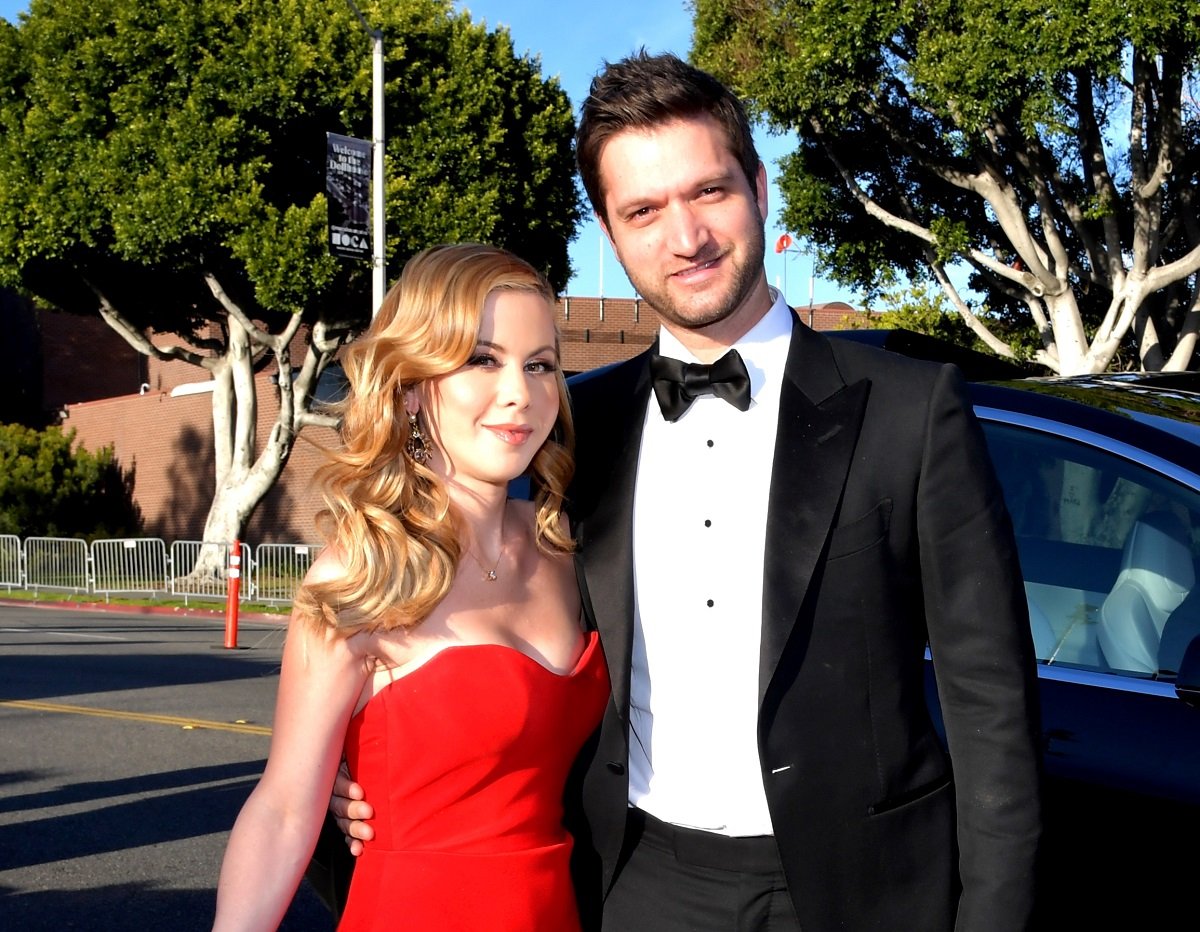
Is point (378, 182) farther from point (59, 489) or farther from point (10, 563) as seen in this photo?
point (59, 489)

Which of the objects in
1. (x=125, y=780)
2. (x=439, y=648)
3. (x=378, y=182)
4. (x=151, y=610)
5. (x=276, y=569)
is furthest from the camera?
(x=151, y=610)

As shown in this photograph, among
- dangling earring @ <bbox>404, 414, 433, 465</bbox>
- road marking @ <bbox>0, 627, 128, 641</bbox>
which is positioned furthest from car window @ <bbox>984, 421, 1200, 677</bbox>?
road marking @ <bbox>0, 627, 128, 641</bbox>

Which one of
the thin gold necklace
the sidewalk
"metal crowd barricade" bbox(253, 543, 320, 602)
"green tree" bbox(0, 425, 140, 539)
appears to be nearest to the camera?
the thin gold necklace

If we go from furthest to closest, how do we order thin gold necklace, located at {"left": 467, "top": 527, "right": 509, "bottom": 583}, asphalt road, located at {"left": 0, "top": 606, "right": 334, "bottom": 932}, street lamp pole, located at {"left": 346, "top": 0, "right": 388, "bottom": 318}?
street lamp pole, located at {"left": 346, "top": 0, "right": 388, "bottom": 318}, asphalt road, located at {"left": 0, "top": 606, "right": 334, "bottom": 932}, thin gold necklace, located at {"left": 467, "top": 527, "right": 509, "bottom": 583}

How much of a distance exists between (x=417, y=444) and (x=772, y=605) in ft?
2.94

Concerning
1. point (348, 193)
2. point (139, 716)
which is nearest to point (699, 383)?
point (139, 716)

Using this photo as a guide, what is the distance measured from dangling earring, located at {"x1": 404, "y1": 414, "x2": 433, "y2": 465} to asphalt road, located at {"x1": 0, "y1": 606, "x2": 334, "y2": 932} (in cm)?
318

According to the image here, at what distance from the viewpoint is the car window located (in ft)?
9.05

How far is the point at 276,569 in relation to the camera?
21547 mm

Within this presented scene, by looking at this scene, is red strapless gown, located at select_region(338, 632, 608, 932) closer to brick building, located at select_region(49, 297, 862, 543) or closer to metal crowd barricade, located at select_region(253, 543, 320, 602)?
metal crowd barricade, located at select_region(253, 543, 320, 602)

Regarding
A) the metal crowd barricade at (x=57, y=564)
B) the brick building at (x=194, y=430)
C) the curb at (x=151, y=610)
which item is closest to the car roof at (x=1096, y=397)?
the curb at (x=151, y=610)

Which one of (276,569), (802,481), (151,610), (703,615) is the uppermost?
(802,481)

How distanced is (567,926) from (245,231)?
19922 mm

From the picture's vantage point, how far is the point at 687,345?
102 inches
